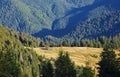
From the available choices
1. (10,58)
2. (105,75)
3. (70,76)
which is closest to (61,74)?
(70,76)

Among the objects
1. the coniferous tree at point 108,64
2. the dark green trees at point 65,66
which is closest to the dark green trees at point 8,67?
the dark green trees at point 65,66

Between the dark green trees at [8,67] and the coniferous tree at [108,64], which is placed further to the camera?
the coniferous tree at [108,64]

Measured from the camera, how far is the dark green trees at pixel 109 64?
2021 inches

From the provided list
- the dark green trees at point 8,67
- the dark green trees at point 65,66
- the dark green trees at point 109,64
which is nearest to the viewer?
the dark green trees at point 8,67

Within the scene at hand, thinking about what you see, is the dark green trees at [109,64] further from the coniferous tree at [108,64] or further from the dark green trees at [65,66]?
A: the dark green trees at [65,66]

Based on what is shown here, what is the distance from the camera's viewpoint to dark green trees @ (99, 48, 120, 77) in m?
51.3

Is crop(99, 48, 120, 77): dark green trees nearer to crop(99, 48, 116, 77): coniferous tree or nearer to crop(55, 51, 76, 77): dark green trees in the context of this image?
crop(99, 48, 116, 77): coniferous tree

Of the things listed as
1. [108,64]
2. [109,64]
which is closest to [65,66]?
[108,64]

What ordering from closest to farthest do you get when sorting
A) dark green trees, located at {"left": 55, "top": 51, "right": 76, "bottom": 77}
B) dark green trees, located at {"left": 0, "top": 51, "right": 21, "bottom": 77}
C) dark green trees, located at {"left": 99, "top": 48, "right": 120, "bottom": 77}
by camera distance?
dark green trees, located at {"left": 0, "top": 51, "right": 21, "bottom": 77} < dark green trees, located at {"left": 99, "top": 48, "right": 120, "bottom": 77} < dark green trees, located at {"left": 55, "top": 51, "right": 76, "bottom": 77}

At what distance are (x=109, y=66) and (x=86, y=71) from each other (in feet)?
10.7

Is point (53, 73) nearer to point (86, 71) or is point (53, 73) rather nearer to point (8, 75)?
point (86, 71)

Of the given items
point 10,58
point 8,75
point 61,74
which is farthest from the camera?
point 61,74

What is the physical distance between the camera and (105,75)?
172 ft

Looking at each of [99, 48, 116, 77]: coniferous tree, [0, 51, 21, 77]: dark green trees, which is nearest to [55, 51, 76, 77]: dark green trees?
[99, 48, 116, 77]: coniferous tree
